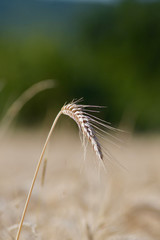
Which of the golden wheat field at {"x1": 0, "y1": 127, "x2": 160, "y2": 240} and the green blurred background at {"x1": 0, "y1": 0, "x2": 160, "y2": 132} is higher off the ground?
the green blurred background at {"x1": 0, "y1": 0, "x2": 160, "y2": 132}

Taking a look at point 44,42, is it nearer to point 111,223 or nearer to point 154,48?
point 154,48

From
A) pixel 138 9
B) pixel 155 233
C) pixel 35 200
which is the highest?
pixel 138 9

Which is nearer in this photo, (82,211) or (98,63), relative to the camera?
(82,211)

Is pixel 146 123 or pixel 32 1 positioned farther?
pixel 32 1

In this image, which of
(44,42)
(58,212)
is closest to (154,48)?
(44,42)

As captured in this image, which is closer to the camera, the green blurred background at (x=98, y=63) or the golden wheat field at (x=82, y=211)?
the golden wheat field at (x=82, y=211)

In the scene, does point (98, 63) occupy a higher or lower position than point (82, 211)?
higher

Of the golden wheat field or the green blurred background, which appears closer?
the golden wheat field

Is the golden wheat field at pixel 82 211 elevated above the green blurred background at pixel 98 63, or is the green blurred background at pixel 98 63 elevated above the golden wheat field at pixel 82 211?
the green blurred background at pixel 98 63
